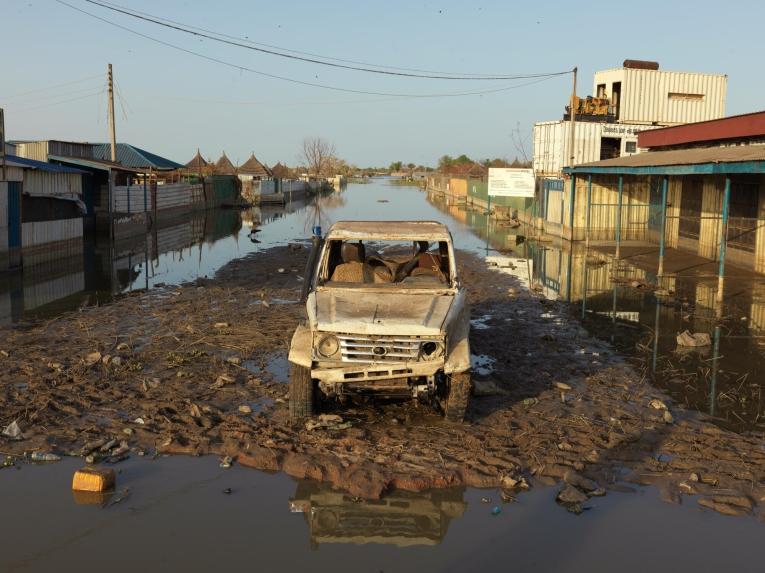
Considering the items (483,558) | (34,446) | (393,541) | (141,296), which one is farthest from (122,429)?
(141,296)

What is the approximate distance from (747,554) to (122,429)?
5.53 meters

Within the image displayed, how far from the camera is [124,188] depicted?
1339 inches

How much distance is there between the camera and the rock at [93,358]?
32.7 ft

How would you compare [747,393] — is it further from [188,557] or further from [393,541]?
[188,557]

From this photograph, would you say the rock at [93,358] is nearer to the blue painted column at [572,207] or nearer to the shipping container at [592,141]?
the blue painted column at [572,207]

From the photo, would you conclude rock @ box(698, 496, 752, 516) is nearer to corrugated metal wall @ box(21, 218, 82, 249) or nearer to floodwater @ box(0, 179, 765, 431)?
floodwater @ box(0, 179, 765, 431)

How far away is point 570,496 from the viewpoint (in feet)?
19.9

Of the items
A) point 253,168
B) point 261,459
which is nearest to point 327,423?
point 261,459

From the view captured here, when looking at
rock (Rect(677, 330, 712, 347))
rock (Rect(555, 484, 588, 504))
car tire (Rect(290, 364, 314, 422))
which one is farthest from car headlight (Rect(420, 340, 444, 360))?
rock (Rect(677, 330, 712, 347))

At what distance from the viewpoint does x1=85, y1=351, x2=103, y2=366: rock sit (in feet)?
32.7

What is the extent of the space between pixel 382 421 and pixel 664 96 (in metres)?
35.4

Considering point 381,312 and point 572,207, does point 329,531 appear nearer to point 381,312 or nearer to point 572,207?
point 381,312

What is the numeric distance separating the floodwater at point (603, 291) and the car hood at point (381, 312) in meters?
2.57

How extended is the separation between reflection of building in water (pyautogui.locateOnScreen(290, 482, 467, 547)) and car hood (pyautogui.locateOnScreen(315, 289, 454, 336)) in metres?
1.51
